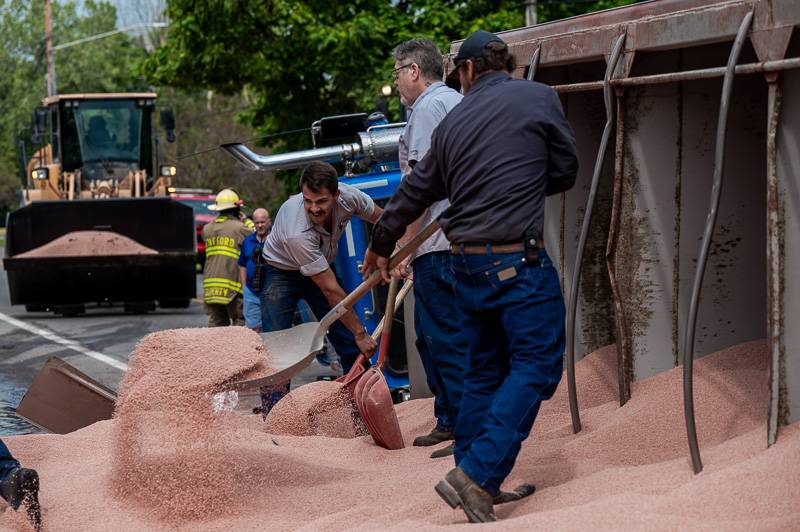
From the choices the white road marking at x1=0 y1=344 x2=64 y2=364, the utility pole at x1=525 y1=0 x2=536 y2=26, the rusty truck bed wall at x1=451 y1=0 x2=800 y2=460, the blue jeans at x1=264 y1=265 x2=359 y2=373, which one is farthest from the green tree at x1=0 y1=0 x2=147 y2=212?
the rusty truck bed wall at x1=451 y1=0 x2=800 y2=460

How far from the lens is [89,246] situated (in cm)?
1778

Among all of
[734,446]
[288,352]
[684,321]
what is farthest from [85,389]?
[734,446]

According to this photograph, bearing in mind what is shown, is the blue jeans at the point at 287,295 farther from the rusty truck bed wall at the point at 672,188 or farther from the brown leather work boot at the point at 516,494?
the brown leather work boot at the point at 516,494

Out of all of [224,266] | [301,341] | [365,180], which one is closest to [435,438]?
[301,341]

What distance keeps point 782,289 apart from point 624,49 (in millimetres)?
1706

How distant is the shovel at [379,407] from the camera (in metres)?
6.77

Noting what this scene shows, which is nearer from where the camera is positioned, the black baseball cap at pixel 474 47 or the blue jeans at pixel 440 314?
the black baseball cap at pixel 474 47

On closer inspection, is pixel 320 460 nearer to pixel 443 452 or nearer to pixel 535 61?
pixel 443 452

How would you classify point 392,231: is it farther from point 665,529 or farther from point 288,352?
point 665,529

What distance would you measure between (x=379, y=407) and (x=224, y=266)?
6.36 metres

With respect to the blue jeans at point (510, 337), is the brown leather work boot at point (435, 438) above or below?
below

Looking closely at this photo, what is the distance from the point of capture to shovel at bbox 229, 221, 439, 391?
19.2ft

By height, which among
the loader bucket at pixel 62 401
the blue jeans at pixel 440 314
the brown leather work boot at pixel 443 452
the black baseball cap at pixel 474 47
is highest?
the black baseball cap at pixel 474 47

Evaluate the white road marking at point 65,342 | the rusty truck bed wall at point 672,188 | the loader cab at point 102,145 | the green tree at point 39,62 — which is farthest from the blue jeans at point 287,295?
the green tree at point 39,62
